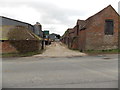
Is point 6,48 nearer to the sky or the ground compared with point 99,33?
nearer to the ground

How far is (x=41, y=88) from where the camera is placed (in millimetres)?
5270

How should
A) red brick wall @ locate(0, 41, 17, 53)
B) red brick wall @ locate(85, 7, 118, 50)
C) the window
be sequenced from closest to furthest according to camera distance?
1. red brick wall @ locate(0, 41, 17, 53)
2. red brick wall @ locate(85, 7, 118, 50)
3. the window

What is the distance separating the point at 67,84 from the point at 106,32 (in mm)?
17737

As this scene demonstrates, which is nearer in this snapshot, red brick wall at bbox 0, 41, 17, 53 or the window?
red brick wall at bbox 0, 41, 17, 53

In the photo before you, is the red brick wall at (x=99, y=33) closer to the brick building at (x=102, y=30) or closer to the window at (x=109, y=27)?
the brick building at (x=102, y=30)

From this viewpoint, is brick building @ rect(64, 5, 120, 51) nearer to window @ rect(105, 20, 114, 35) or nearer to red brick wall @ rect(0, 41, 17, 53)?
window @ rect(105, 20, 114, 35)

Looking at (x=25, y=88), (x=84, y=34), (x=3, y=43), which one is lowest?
(x=25, y=88)

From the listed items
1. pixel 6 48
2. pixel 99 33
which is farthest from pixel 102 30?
pixel 6 48

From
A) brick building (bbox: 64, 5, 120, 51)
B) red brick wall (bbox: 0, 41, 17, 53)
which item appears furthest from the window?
red brick wall (bbox: 0, 41, 17, 53)

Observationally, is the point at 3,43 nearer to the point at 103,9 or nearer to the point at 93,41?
the point at 93,41

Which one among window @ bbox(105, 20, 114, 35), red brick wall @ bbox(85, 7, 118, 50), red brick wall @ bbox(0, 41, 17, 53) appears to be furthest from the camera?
window @ bbox(105, 20, 114, 35)

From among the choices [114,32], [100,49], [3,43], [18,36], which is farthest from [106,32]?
[3,43]

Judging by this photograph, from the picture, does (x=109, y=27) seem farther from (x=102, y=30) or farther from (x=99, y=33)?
(x=99, y=33)

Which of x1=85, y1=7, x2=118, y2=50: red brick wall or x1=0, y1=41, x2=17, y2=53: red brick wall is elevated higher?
x1=85, y1=7, x2=118, y2=50: red brick wall
